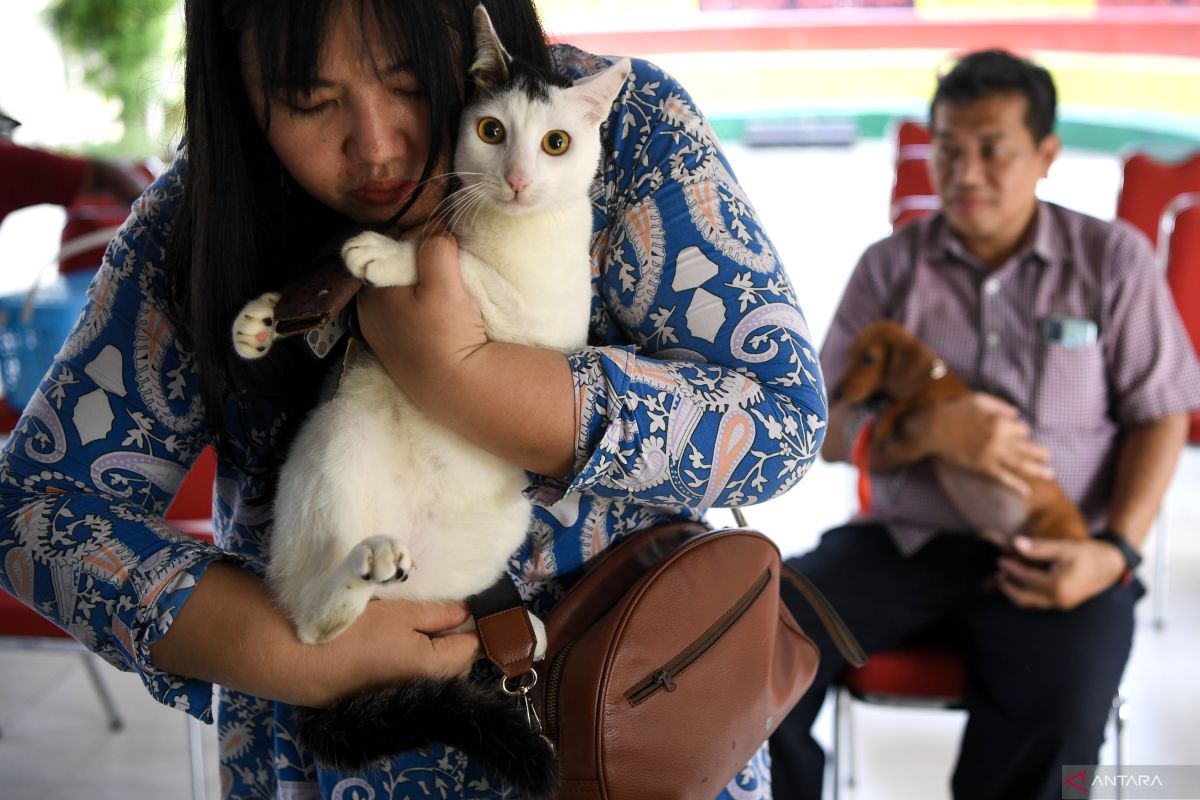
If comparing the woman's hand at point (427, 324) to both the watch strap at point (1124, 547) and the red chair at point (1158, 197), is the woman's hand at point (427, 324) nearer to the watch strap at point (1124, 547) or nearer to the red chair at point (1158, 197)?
the watch strap at point (1124, 547)

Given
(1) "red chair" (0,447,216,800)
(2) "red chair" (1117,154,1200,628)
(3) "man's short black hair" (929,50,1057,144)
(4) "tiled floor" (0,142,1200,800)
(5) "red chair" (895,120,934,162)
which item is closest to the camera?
(1) "red chair" (0,447,216,800)

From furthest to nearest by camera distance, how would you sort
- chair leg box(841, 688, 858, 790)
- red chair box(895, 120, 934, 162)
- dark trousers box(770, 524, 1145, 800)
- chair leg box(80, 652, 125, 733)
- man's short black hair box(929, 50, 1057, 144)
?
red chair box(895, 120, 934, 162) < chair leg box(80, 652, 125, 733) < man's short black hair box(929, 50, 1057, 144) < chair leg box(841, 688, 858, 790) < dark trousers box(770, 524, 1145, 800)

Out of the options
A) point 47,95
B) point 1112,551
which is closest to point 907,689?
point 1112,551

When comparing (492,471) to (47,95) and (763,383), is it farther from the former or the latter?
(47,95)

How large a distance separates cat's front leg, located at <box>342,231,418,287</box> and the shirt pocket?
1478 millimetres

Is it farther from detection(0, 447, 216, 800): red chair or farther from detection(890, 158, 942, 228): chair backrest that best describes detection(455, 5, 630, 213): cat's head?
detection(890, 158, 942, 228): chair backrest

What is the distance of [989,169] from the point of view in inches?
83.7

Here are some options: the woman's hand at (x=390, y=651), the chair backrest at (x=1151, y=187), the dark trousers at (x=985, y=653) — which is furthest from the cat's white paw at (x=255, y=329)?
the chair backrest at (x=1151, y=187)

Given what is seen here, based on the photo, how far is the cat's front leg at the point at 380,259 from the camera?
33.3 inches

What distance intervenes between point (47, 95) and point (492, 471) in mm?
10602

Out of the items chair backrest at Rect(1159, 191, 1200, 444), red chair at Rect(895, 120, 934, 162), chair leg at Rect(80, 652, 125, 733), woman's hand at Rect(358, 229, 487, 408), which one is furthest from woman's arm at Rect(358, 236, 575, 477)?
red chair at Rect(895, 120, 934, 162)

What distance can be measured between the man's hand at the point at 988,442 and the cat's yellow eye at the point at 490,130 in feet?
3.99

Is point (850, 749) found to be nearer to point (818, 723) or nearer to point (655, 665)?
point (818, 723)

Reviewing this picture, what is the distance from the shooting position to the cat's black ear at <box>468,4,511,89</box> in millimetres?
→ 898
